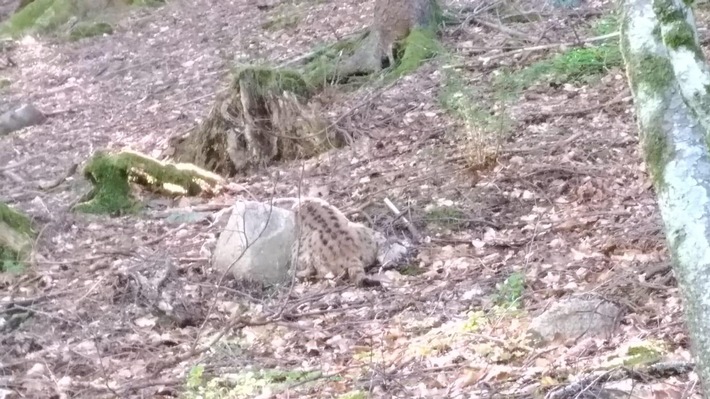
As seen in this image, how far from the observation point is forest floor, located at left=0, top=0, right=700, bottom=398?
498 centimetres

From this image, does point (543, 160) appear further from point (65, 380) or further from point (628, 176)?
point (65, 380)

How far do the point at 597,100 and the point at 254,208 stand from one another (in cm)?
379

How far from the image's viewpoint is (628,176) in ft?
23.4

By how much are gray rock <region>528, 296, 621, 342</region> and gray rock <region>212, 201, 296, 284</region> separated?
2.57 metres

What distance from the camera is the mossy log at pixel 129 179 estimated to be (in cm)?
911

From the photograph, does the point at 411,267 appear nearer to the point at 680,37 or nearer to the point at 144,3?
the point at 680,37

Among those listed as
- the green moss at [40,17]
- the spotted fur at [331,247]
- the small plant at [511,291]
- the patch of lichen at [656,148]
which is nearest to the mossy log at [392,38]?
the spotted fur at [331,247]

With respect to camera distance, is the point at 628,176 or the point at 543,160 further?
the point at 543,160

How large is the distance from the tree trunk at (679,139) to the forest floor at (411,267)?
114 centimetres

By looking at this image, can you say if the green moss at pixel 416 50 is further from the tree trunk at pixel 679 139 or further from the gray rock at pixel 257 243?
the tree trunk at pixel 679 139

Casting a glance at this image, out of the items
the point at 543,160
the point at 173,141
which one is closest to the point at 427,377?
the point at 543,160

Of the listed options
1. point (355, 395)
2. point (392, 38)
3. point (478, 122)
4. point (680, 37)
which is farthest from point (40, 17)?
point (680, 37)

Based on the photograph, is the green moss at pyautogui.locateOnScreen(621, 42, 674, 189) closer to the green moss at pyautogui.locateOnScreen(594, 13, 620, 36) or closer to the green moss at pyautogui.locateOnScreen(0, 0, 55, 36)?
the green moss at pyautogui.locateOnScreen(594, 13, 620, 36)

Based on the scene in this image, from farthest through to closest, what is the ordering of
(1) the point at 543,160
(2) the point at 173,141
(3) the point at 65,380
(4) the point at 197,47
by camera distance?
1. (4) the point at 197,47
2. (2) the point at 173,141
3. (1) the point at 543,160
4. (3) the point at 65,380
